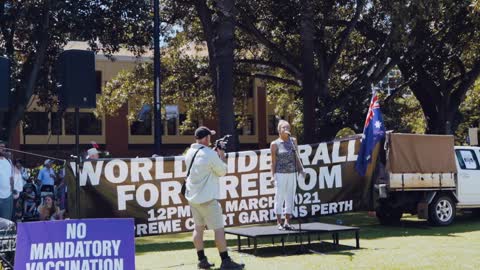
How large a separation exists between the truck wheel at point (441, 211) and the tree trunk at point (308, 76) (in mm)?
4726

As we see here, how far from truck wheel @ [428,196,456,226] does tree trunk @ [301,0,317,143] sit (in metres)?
4.73

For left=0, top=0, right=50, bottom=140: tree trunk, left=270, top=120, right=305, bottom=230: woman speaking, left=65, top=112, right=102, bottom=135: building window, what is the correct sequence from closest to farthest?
1. left=270, top=120, right=305, bottom=230: woman speaking
2. left=0, top=0, right=50, bottom=140: tree trunk
3. left=65, top=112, right=102, bottom=135: building window

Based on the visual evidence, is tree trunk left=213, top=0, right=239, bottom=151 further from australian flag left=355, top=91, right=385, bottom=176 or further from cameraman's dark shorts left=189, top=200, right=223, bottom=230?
cameraman's dark shorts left=189, top=200, right=223, bottom=230

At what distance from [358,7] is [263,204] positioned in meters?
8.31

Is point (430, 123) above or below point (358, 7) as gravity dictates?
below

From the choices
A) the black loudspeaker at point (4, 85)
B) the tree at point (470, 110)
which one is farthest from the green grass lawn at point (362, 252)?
the tree at point (470, 110)

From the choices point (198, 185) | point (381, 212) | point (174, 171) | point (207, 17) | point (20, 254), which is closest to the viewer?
point (20, 254)

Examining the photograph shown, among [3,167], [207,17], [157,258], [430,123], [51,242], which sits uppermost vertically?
[207,17]

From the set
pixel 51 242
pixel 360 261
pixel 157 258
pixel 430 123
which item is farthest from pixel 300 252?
pixel 430 123

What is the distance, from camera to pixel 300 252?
10461 millimetres

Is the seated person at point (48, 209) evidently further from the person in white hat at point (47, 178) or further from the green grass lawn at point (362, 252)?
the green grass lawn at point (362, 252)

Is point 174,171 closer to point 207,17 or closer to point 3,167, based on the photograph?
point 3,167

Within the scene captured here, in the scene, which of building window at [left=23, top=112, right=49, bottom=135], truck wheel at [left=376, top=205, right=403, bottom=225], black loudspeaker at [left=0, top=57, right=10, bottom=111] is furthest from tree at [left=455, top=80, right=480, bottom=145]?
black loudspeaker at [left=0, top=57, right=10, bottom=111]

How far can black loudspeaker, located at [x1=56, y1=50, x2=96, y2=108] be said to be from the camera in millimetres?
A: 9992
